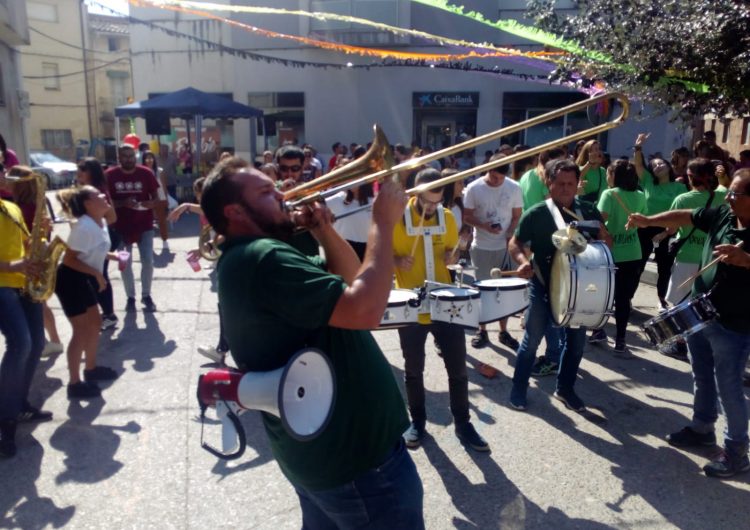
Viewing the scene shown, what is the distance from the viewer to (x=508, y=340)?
230 inches

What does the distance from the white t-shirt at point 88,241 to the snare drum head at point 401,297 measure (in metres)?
2.45

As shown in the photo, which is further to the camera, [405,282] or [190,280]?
[190,280]

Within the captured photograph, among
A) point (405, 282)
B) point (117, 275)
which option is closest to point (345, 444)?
point (405, 282)

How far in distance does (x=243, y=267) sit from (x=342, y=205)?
362 centimetres

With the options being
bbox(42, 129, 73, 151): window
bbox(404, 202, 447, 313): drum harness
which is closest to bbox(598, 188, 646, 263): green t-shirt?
bbox(404, 202, 447, 313): drum harness

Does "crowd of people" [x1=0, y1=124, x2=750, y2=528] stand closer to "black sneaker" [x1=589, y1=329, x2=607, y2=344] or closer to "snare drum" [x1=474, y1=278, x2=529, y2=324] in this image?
"black sneaker" [x1=589, y1=329, x2=607, y2=344]

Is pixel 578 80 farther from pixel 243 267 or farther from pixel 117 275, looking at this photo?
pixel 117 275

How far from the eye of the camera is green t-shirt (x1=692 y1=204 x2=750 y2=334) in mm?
3285

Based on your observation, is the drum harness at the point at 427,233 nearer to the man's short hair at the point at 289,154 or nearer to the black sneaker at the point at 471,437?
the black sneaker at the point at 471,437

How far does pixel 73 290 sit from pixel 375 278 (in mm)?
3508

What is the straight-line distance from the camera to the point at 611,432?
407 centimetres

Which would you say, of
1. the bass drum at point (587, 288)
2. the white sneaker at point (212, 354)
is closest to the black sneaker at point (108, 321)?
the white sneaker at point (212, 354)

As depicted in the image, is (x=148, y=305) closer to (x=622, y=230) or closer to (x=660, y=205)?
(x=622, y=230)

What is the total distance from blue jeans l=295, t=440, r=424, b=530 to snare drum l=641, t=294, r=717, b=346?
2238mm
